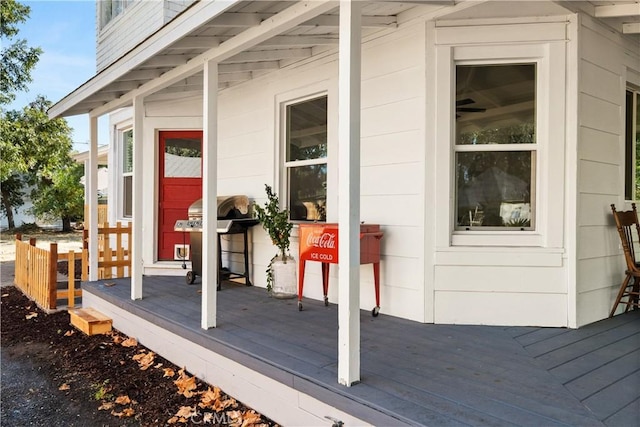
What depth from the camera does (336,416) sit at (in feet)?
7.37

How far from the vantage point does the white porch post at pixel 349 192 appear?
230 centimetres

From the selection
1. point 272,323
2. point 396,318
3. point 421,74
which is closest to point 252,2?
point 421,74

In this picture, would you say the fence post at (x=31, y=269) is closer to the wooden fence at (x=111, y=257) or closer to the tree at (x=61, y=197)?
the wooden fence at (x=111, y=257)

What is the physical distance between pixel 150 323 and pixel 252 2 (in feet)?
9.25

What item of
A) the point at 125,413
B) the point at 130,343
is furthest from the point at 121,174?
the point at 125,413

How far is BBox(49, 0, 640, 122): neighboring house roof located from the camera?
2841 millimetres

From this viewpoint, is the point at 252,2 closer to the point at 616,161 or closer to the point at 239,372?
the point at 239,372

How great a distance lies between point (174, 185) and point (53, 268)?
5.93 feet

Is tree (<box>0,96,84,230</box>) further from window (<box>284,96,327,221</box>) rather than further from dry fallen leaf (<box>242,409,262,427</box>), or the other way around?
dry fallen leaf (<box>242,409,262,427</box>)

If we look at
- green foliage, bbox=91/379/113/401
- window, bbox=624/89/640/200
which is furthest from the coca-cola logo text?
window, bbox=624/89/640/200

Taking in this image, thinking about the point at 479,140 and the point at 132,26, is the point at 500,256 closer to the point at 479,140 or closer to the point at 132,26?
the point at 479,140

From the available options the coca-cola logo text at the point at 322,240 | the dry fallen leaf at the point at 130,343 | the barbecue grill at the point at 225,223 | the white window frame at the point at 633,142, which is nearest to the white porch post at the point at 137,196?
the dry fallen leaf at the point at 130,343

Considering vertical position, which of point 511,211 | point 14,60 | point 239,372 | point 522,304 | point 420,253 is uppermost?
point 14,60

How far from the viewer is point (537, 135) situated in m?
3.45
